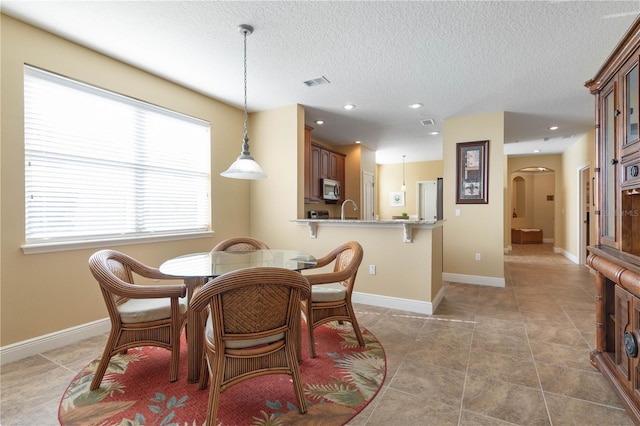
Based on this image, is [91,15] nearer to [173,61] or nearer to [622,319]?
[173,61]

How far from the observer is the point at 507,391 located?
76.4 inches

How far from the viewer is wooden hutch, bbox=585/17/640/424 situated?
166 centimetres

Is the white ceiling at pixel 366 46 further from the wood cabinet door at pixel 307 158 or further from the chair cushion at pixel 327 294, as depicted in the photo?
the chair cushion at pixel 327 294

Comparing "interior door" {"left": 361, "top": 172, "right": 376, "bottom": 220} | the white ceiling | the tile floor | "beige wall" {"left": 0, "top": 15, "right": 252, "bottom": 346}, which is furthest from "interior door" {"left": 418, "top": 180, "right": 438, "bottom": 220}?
"beige wall" {"left": 0, "top": 15, "right": 252, "bottom": 346}

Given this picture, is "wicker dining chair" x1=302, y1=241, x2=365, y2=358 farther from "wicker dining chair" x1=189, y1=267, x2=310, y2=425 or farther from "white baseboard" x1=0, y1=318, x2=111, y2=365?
"white baseboard" x1=0, y1=318, x2=111, y2=365

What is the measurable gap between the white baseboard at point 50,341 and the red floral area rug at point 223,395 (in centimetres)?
58

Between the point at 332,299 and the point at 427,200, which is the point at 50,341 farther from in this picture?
the point at 427,200

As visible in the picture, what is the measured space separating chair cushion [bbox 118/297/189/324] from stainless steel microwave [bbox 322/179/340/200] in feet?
12.8

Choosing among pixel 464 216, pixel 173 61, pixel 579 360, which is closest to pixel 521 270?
pixel 464 216

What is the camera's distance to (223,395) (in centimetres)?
188

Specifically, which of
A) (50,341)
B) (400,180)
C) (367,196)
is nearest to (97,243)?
(50,341)

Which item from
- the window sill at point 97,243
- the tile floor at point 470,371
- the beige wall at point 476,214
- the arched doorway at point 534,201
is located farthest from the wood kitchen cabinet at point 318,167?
the arched doorway at point 534,201

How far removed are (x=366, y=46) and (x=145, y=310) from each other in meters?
2.75

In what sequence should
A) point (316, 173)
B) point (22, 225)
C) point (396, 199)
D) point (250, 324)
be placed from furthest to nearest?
point (396, 199) → point (316, 173) → point (22, 225) → point (250, 324)
